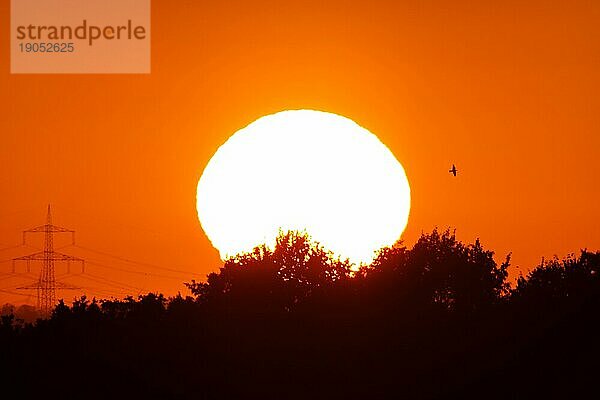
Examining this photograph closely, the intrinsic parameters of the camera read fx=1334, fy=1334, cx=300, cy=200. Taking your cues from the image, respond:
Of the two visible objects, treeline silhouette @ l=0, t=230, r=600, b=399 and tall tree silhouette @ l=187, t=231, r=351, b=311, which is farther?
tall tree silhouette @ l=187, t=231, r=351, b=311

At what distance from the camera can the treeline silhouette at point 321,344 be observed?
79875 mm

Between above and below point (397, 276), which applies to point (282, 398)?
below

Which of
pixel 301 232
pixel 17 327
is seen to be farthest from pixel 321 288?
pixel 17 327

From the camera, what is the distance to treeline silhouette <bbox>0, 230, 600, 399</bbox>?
7988 centimetres

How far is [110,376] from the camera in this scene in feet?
268

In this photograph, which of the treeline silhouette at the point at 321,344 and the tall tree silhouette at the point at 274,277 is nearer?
the treeline silhouette at the point at 321,344

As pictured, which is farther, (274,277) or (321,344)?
(274,277)

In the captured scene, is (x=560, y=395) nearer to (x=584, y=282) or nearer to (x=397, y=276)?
(x=584, y=282)

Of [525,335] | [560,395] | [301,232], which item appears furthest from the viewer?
[301,232]

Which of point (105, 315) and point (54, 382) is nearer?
point (54, 382)

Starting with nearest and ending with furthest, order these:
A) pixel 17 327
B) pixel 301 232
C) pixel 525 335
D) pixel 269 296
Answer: pixel 525 335
pixel 17 327
pixel 269 296
pixel 301 232

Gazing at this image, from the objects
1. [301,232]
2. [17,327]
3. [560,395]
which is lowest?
[560,395]

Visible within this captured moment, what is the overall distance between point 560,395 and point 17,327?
39.1 meters

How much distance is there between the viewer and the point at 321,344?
282 ft
